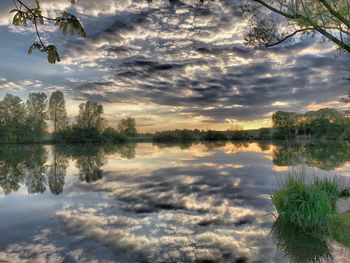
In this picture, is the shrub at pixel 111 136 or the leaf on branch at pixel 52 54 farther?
the shrub at pixel 111 136

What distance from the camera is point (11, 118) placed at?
89.9 meters

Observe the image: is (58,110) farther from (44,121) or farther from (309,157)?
(309,157)

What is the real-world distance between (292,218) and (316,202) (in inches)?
38.2

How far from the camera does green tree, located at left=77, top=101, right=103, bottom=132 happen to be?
108000 millimetres

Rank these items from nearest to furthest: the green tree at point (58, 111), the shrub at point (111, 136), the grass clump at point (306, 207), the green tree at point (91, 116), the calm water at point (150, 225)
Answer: the calm water at point (150, 225) → the grass clump at point (306, 207) → the green tree at point (58, 111) → the green tree at point (91, 116) → the shrub at point (111, 136)

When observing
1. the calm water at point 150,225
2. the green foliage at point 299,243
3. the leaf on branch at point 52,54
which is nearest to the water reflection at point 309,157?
the calm water at point 150,225

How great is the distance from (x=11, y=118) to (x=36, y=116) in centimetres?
654

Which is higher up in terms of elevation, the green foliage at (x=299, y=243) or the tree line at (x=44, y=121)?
the tree line at (x=44, y=121)

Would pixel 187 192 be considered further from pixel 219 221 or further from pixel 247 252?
pixel 247 252

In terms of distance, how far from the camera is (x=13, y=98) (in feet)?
305

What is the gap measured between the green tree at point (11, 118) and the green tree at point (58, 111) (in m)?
7.43

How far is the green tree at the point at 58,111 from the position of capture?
96.2 meters

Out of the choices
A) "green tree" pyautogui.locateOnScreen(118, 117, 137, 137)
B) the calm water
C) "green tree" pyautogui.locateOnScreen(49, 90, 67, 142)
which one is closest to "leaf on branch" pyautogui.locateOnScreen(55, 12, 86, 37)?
the calm water

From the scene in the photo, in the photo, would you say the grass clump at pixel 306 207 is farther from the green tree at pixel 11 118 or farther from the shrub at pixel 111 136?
the shrub at pixel 111 136
